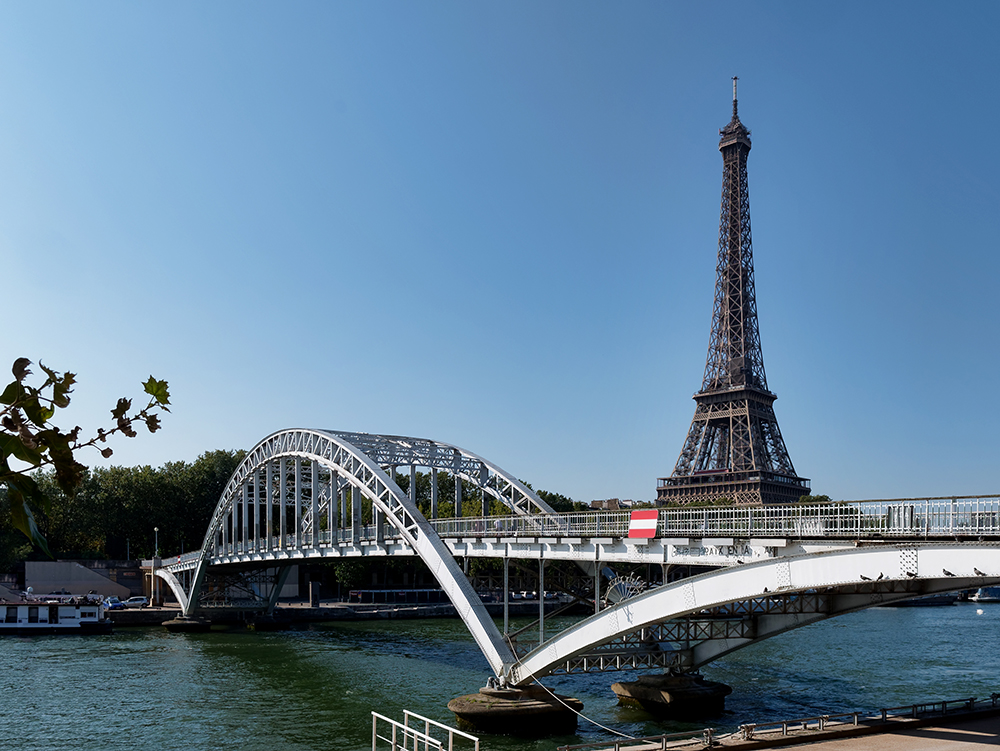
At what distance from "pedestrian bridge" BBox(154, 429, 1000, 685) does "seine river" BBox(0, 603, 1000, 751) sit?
2725 millimetres

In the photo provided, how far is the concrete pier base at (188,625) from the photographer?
216ft

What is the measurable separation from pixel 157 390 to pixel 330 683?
39.6 metres

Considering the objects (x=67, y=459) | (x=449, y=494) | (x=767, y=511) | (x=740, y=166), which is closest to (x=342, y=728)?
(x=767, y=511)

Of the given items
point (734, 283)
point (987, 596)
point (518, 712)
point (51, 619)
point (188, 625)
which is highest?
point (734, 283)

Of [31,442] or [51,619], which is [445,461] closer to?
[51,619]

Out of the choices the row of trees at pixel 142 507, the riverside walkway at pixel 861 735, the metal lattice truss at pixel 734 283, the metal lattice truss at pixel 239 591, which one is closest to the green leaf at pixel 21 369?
the riverside walkway at pixel 861 735

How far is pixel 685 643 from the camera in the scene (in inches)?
1329

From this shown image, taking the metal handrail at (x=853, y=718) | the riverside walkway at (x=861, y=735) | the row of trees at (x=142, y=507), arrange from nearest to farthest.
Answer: the riverside walkway at (x=861, y=735) < the metal handrail at (x=853, y=718) < the row of trees at (x=142, y=507)

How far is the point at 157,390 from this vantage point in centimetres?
360

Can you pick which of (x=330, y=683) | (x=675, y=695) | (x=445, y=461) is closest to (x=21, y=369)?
(x=675, y=695)

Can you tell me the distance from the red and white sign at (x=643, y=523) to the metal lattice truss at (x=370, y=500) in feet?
23.8

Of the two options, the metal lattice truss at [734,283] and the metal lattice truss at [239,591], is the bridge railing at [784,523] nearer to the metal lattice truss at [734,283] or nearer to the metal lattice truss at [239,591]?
the metal lattice truss at [239,591]

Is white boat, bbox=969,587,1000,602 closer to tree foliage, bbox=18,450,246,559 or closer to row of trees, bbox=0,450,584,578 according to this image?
row of trees, bbox=0,450,584,578

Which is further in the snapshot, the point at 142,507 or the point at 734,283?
the point at 734,283
